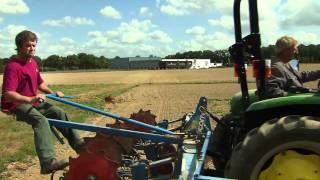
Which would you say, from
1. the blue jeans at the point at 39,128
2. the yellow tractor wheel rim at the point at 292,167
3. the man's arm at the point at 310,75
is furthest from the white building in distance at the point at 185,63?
the yellow tractor wheel rim at the point at 292,167

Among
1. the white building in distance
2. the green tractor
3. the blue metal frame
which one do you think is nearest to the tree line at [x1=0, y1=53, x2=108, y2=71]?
the white building in distance

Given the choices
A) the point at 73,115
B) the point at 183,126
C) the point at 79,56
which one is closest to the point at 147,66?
the point at 79,56

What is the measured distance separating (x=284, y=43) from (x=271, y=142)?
55.4 inches

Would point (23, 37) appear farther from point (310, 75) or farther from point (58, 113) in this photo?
point (310, 75)

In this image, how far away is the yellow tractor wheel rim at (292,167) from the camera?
3.94 meters

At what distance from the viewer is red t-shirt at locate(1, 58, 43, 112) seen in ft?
16.7

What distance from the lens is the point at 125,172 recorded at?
4.73 m

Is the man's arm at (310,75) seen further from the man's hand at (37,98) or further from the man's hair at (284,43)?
the man's hand at (37,98)

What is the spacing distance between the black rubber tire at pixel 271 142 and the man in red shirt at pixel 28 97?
1.84 metres

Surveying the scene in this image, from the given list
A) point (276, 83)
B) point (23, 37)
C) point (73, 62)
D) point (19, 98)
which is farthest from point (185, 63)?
point (276, 83)

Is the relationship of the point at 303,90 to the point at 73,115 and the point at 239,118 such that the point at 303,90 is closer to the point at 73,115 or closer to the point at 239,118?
the point at 239,118

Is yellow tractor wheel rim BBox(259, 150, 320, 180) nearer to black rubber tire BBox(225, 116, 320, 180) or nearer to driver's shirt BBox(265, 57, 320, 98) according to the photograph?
black rubber tire BBox(225, 116, 320, 180)

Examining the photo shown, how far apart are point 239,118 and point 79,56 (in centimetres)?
14993

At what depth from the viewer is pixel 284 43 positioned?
16.4 feet
